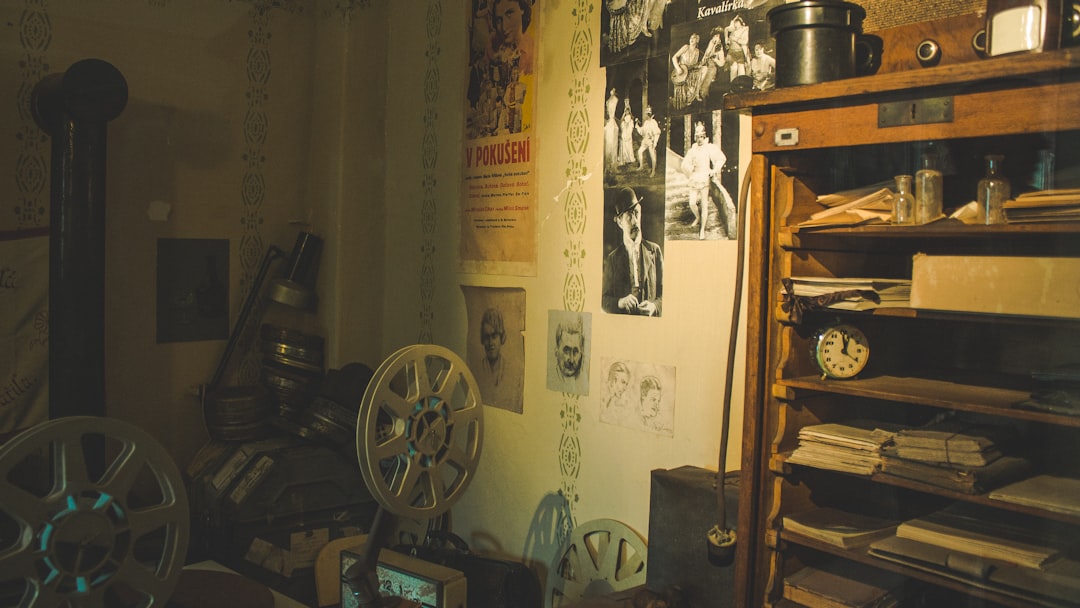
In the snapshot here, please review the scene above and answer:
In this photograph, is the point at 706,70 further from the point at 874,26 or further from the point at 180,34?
the point at 180,34

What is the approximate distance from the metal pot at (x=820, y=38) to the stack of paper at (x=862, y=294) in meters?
0.46

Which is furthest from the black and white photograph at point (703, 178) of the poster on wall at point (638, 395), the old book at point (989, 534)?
the old book at point (989, 534)

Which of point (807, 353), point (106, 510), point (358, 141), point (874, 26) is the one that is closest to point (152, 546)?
point (106, 510)

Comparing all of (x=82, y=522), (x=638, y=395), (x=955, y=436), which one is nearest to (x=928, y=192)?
(x=955, y=436)

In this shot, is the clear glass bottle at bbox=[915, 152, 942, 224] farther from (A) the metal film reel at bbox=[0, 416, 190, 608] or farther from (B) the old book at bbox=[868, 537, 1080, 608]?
(A) the metal film reel at bbox=[0, 416, 190, 608]

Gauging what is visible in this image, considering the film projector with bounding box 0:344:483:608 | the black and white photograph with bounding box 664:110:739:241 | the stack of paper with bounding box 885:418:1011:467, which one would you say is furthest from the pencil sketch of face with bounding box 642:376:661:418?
the stack of paper with bounding box 885:418:1011:467

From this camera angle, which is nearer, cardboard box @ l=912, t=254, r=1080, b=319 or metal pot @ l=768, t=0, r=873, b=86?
cardboard box @ l=912, t=254, r=1080, b=319

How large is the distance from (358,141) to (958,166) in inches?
115

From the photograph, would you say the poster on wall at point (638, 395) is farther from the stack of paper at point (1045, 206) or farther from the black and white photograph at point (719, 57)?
the stack of paper at point (1045, 206)

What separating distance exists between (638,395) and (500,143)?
1211 mm

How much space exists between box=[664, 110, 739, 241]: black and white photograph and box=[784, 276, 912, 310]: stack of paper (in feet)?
2.13

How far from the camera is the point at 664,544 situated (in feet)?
8.21

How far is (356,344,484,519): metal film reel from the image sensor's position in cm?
222

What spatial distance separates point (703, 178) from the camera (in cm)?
271
